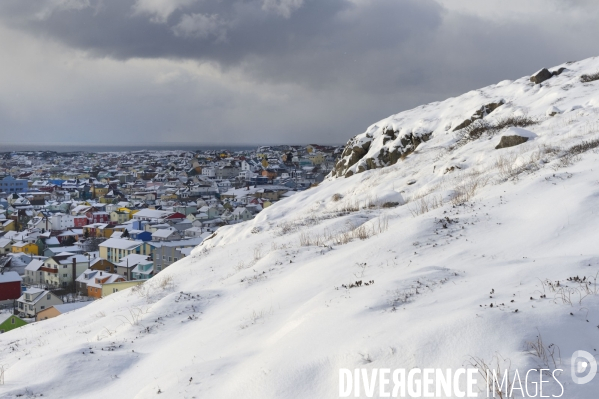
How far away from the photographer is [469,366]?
344 centimetres

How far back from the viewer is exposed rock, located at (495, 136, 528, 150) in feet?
55.7

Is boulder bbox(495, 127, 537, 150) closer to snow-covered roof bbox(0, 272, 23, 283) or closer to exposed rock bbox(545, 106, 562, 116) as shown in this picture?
exposed rock bbox(545, 106, 562, 116)

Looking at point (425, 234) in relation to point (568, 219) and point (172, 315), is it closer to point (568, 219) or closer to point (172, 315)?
point (568, 219)

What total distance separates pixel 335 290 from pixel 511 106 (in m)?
22.5

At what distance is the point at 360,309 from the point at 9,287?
51415 mm

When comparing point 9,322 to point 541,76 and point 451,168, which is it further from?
point 541,76

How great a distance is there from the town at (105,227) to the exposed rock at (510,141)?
14.2 metres

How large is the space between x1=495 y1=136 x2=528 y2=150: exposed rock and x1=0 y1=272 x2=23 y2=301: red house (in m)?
47.6

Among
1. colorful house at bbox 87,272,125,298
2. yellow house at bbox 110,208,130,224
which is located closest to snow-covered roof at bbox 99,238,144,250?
colorful house at bbox 87,272,125,298

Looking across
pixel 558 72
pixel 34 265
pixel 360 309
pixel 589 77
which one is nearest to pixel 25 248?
pixel 34 265

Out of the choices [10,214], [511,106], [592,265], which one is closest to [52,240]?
[10,214]

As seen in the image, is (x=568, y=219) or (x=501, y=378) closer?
(x=501, y=378)

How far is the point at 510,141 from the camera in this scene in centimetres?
A: 1717

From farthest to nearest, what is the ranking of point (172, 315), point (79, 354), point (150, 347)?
point (172, 315) < point (150, 347) < point (79, 354)
